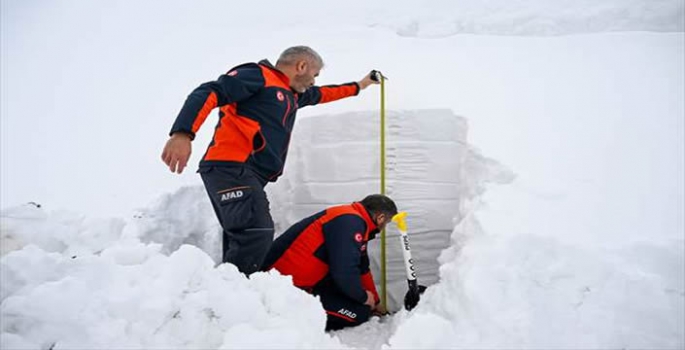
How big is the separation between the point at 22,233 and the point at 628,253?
228cm

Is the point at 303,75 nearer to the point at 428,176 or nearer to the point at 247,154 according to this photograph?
the point at 247,154

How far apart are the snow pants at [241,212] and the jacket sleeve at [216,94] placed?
35 cm

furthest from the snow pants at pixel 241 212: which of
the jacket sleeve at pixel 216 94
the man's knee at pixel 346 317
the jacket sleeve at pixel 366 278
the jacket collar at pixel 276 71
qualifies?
the jacket sleeve at pixel 366 278

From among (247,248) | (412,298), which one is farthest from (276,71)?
(412,298)

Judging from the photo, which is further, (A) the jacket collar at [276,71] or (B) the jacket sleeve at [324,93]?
(B) the jacket sleeve at [324,93]

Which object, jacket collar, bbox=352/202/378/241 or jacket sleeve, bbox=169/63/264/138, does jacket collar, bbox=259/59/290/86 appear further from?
jacket collar, bbox=352/202/378/241

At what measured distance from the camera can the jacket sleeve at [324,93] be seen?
2.72 meters

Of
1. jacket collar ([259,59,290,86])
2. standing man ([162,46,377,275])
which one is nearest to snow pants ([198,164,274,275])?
standing man ([162,46,377,275])

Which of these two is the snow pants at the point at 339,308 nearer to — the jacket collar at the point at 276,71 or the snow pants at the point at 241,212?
the snow pants at the point at 241,212

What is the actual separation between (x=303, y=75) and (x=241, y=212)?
32.5 inches

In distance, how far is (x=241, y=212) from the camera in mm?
2113

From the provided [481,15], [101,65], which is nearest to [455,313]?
[481,15]

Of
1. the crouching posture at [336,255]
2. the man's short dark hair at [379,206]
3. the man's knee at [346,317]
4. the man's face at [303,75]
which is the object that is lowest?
the man's knee at [346,317]

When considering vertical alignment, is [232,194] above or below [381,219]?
above
